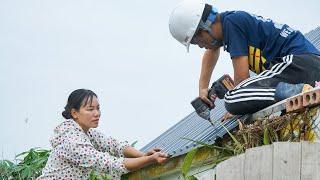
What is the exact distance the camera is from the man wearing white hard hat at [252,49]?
4.29m

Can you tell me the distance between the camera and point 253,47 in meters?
4.73

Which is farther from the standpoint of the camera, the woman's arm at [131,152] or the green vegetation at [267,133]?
the woman's arm at [131,152]

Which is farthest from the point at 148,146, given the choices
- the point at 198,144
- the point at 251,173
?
the point at 251,173

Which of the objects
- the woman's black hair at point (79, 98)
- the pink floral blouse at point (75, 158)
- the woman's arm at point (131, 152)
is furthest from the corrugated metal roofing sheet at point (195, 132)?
the woman's black hair at point (79, 98)

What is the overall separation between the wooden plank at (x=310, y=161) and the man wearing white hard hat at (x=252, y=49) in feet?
4.38

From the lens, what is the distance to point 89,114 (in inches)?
188

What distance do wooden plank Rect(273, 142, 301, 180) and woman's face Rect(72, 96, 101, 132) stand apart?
6.99 ft

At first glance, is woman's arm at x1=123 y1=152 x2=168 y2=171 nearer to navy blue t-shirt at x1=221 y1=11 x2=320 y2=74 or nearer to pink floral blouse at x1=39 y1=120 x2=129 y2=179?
pink floral blouse at x1=39 y1=120 x2=129 y2=179

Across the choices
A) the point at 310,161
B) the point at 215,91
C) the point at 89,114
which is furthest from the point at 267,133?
the point at 89,114

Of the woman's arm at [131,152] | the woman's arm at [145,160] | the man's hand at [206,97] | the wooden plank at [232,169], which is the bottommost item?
the woman's arm at [131,152]

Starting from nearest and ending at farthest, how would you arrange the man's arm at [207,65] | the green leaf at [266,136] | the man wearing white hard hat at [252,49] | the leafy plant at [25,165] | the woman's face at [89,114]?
the green leaf at [266,136], the man wearing white hard hat at [252,49], the woman's face at [89,114], the man's arm at [207,65], the leafy plant at [25,165]

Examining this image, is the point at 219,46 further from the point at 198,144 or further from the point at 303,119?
the point at 303,119

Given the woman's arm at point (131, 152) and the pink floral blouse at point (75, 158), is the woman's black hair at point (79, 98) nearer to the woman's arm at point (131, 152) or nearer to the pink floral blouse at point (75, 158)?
the pink floral blouse at point (75, 158)

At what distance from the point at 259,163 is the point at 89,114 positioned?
206cm
